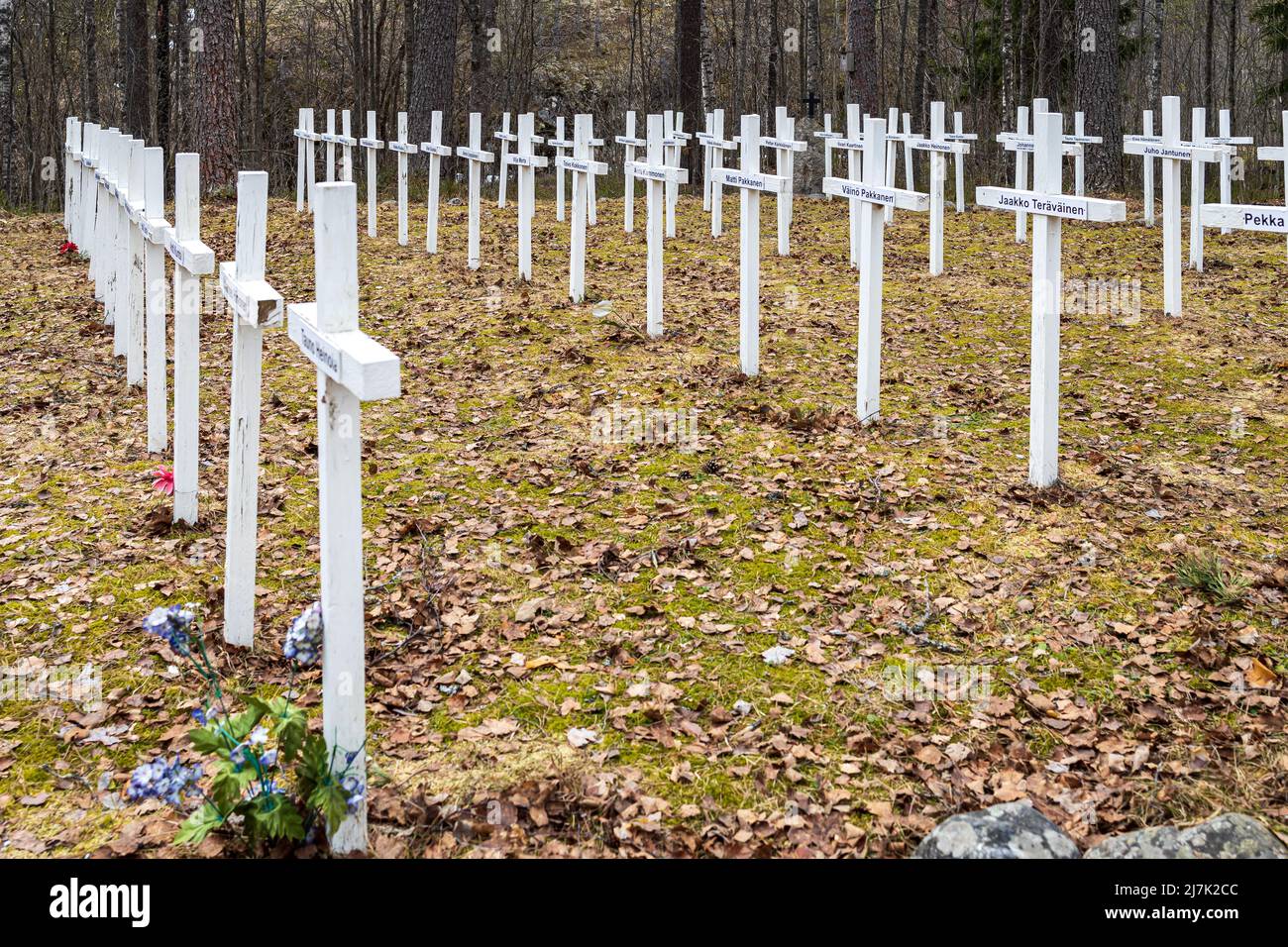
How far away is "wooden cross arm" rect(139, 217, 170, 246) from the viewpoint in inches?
251

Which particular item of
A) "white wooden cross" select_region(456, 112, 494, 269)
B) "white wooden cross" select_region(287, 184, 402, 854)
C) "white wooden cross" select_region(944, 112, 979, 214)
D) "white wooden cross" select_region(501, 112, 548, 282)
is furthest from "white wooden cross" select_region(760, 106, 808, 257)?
"white wooden cross" select_region(287, 184, 402, 854)

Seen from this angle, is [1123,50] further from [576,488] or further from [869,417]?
[576,488]

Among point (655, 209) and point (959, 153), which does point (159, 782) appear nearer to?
point (655, 209)

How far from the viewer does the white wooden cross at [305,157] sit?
52.9 ft

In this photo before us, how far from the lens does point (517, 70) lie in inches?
1087

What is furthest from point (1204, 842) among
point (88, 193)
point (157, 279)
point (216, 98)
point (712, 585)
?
point (216, 98)

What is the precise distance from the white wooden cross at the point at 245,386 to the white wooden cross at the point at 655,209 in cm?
515

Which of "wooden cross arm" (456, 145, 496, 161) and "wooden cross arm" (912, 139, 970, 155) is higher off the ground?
"wooden cross arm" (912, 139, 970, 155)

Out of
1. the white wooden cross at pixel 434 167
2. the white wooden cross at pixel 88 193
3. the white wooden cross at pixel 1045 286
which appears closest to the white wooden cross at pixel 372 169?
the white wooden cross at pixel 434 167

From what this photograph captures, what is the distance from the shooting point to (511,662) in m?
4.90

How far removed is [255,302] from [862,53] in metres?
17.2

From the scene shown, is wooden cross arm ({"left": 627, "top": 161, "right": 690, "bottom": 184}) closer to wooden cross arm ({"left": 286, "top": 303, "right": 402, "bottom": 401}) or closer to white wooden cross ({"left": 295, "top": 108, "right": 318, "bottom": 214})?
wooden cross arm ({"left": 286, "top": 303, "right": 402, "bottom": 401})

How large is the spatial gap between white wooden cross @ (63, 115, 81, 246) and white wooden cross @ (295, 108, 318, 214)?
2.85 m

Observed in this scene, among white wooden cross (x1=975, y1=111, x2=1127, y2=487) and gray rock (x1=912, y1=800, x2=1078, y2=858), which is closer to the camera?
gray rock (x1=912, y1=800, x2=1078, y2=858)
